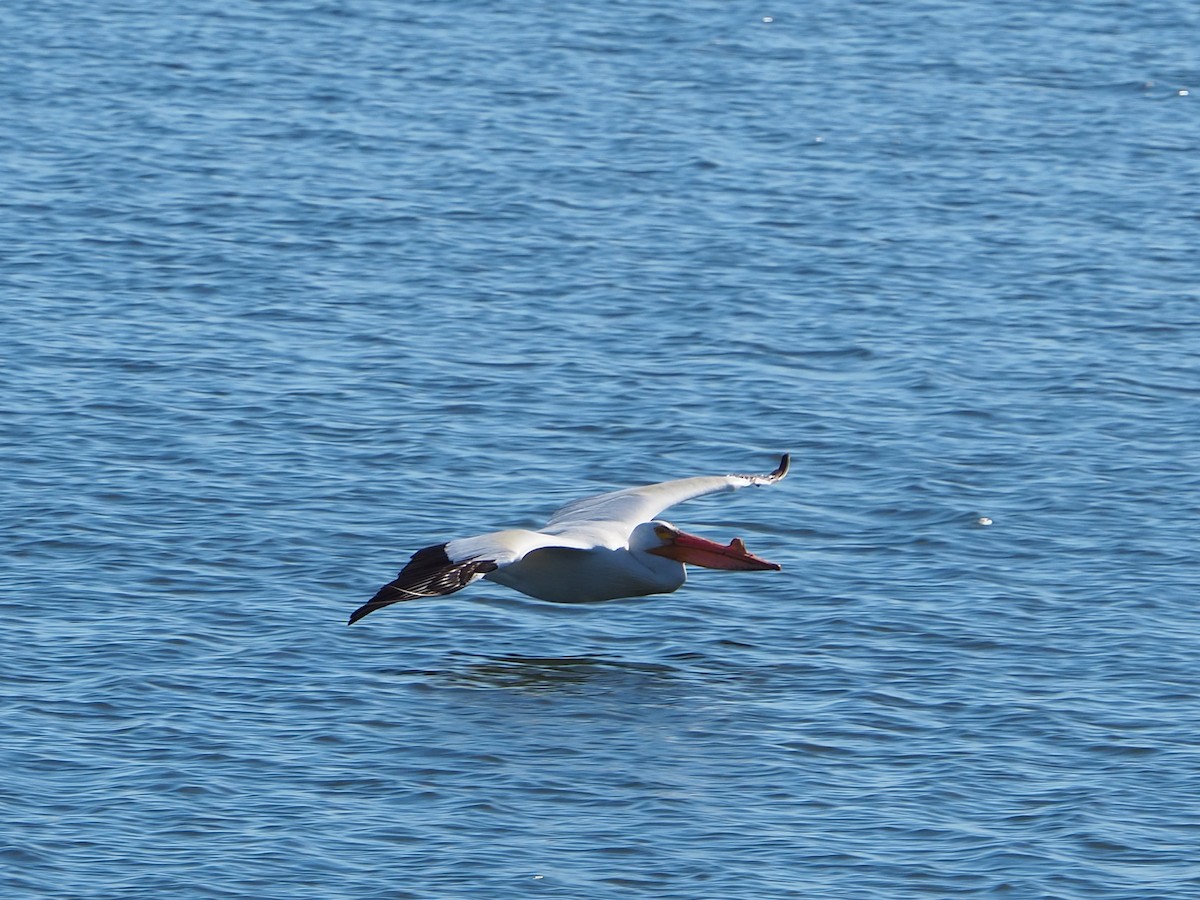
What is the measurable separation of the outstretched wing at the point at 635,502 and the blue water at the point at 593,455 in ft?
2.28

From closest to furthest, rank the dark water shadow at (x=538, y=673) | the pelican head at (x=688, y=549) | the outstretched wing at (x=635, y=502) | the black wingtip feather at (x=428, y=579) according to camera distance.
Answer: the black wingtip feather at (x=428, y=579), the dark water shadow at (x=538, y=673), the pelican head at (x=688, y=549), the outstretched wing at (x=635, y=502)

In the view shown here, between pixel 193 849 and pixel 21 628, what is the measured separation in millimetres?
3226

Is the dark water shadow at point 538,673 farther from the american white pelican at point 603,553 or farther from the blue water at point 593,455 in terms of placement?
the american white pelican at point 603,553

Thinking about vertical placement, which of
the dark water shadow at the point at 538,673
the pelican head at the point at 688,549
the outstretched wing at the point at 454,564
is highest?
the outstretched wing at the point at 454,564

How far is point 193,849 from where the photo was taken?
10.8 metres

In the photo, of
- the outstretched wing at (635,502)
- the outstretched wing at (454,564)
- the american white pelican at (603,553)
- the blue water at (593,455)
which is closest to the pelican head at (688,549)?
the american white pelican at (603,553)

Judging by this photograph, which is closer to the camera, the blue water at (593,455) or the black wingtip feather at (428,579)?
the blue water at (593,455)

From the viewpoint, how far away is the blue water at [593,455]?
447 inches

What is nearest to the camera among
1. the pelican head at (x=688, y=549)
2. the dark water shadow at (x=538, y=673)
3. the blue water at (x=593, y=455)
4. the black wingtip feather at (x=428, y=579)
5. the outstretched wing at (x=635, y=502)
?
the blue water at (x=593, y=455)

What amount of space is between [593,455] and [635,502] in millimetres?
2634

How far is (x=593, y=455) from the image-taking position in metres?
17.1

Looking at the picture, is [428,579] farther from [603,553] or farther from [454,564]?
[603,553]

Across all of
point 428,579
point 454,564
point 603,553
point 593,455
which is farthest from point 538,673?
point 593,455

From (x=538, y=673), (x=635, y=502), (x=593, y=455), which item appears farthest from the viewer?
(x=593, y=455)
